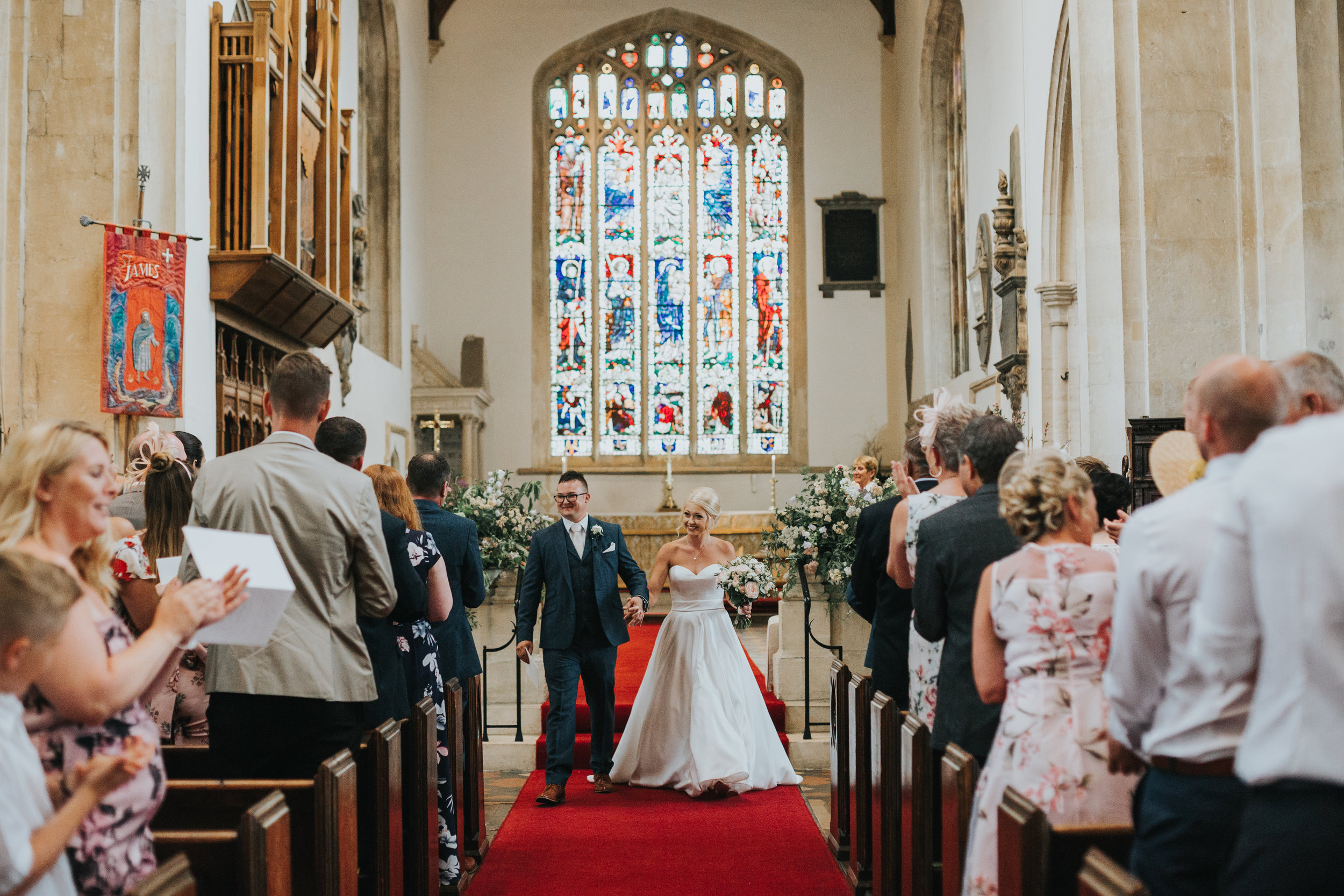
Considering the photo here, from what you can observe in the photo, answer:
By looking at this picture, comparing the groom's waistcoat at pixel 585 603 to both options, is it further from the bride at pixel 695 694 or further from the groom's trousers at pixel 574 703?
the bride at pixel 695 694

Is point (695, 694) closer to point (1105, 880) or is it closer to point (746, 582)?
point (746, 582)

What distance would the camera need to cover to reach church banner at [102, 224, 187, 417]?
5.80 m

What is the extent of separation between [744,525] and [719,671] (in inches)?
303

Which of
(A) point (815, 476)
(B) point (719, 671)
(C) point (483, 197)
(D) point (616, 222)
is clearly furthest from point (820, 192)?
(B) point (719, 671)

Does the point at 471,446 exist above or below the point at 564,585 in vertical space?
above

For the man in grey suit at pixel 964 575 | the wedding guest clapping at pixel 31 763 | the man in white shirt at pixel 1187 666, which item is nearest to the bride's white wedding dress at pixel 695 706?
the man in grey suit at pixel 964 575

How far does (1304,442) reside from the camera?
1.43 metres

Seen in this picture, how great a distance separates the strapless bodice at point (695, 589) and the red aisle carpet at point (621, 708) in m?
0.48

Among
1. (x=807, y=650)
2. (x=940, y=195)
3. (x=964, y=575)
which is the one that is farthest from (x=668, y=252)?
(x=964, y=575)

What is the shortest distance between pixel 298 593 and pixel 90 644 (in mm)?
1049

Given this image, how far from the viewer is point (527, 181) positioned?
599 inches

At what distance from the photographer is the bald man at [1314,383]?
238cm

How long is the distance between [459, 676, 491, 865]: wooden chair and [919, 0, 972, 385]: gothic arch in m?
9.50

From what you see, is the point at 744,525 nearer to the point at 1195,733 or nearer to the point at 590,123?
the point at 590,123
